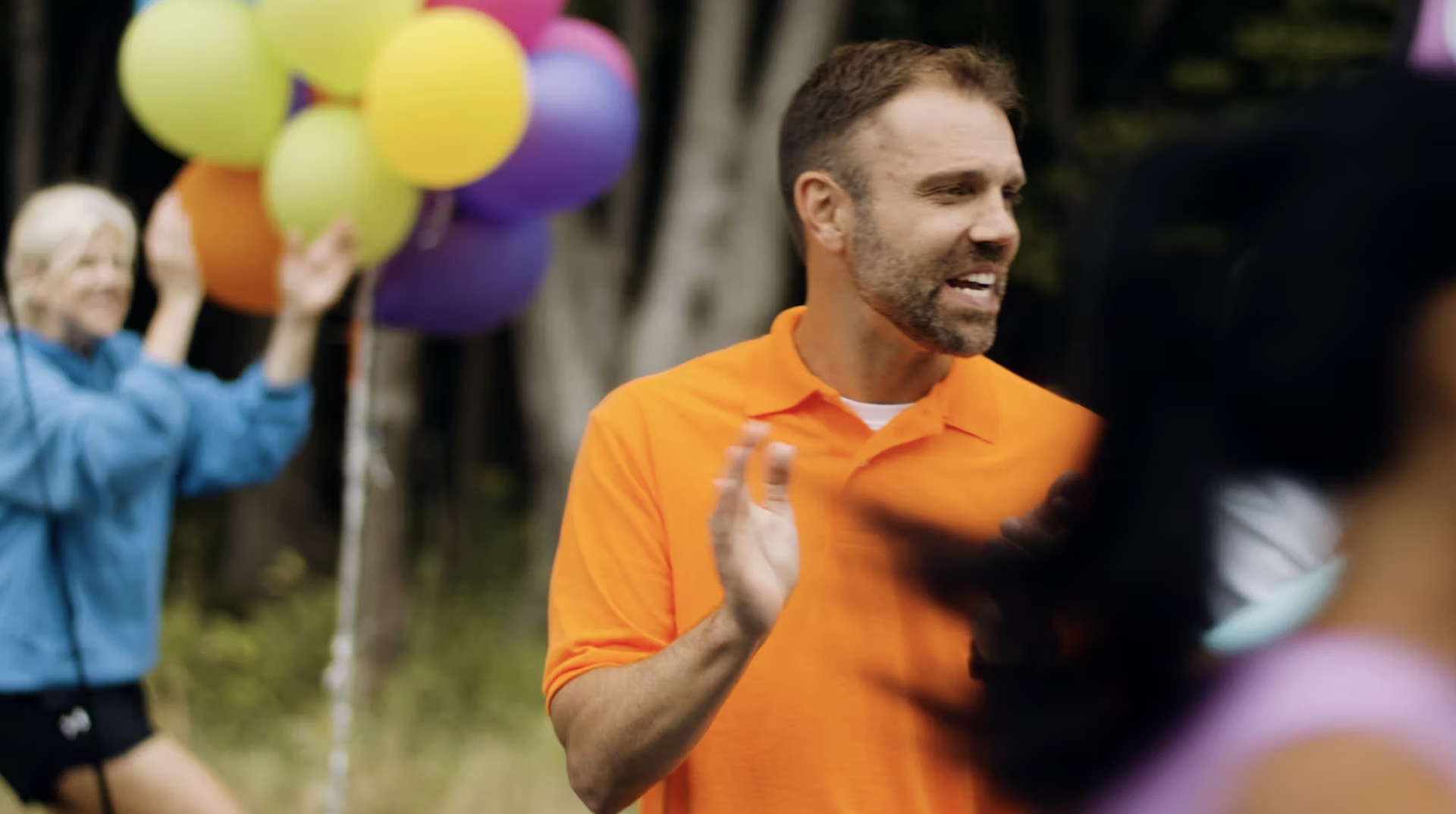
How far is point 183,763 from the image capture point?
9.91ft

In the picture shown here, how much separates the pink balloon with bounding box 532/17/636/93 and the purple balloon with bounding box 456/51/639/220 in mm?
35

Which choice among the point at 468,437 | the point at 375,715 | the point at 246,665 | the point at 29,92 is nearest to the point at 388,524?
the point at 375,715

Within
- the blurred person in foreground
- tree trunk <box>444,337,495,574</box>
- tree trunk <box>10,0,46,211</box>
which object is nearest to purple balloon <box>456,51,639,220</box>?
the blurred person in foreground

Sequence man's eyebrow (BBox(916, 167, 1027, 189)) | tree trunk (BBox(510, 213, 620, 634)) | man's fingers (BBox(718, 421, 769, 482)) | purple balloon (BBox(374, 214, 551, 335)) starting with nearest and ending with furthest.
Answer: man's fingers (BBox(718, 421, 769, 482)), man's eyebrow (BBox(916, 167, 1027, 189)), purple balloon (BBox(374, 214, 551, 335)), tree trunk (BBox(510, 213, 620, 634))

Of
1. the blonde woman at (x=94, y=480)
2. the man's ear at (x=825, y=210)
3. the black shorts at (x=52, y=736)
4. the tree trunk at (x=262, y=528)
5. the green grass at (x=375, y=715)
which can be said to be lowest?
the tree trunk at (x=262, y=528)

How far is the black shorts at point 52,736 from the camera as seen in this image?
296 cm

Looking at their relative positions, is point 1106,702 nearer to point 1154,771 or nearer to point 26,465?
point 1154,771

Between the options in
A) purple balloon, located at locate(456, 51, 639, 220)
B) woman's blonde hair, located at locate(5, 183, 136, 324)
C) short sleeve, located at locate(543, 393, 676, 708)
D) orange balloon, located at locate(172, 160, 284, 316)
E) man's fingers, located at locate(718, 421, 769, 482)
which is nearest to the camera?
man's fingers, located at locate(718, 421, 769, 482)

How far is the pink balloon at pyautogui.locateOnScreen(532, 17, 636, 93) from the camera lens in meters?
3.97

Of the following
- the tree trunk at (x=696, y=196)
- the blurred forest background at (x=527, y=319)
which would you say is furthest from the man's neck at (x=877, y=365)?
the tree trunk at (x=696, y=196)

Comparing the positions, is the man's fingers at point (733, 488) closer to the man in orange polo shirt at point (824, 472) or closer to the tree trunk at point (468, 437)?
the man in orange polo shirt at point (824, 472)

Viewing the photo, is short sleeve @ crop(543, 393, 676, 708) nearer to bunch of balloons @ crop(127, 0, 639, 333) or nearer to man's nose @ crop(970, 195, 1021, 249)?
man's nose @ crop(970, 195, 1021, 249)

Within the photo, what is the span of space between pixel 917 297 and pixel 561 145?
2.11 m

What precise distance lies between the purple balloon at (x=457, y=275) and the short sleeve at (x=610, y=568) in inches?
86.0
